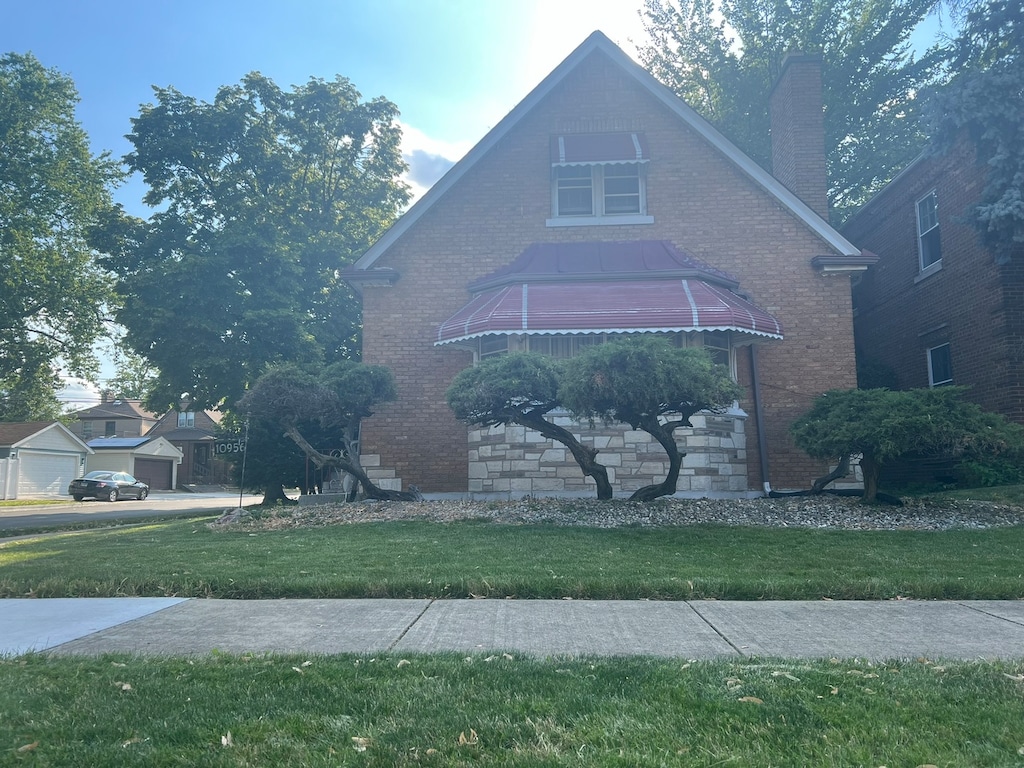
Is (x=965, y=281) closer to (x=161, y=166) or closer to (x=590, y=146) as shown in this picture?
(x=590, y=146)

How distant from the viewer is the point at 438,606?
6.08m

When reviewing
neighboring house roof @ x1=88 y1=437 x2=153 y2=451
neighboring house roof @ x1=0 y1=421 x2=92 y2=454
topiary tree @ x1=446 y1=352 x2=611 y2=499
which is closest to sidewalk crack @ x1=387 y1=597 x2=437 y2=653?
topiary tree @ x1=446 y1=352 x2=611 y2=499

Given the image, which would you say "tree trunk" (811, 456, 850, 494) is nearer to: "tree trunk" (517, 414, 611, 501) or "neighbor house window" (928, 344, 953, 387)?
"tree trunk" (517, 414, 611, 501)

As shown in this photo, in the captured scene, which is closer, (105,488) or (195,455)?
(105,488)

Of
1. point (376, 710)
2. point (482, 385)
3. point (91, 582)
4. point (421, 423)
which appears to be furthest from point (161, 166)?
point (376, 710)

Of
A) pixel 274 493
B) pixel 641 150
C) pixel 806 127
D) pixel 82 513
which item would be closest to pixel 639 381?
pixel 641 150

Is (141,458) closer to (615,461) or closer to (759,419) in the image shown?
(615,461)

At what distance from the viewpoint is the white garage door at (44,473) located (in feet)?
123

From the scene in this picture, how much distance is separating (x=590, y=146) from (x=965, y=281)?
7969 mm

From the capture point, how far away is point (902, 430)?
10.6m

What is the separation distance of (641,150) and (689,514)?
8.06m

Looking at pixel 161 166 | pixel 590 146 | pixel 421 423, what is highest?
pixel 161 166

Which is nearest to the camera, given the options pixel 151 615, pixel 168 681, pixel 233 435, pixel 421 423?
pixel 168 681

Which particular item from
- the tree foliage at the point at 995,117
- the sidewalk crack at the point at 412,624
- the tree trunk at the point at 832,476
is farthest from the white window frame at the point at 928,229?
the sidewalk crack at the point at 412,624
